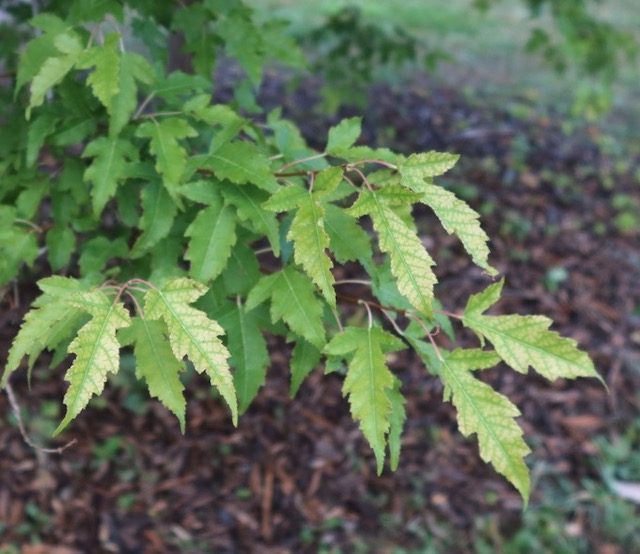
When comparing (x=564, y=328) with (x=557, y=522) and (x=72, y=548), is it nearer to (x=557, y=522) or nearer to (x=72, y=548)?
(x=557, y=522)

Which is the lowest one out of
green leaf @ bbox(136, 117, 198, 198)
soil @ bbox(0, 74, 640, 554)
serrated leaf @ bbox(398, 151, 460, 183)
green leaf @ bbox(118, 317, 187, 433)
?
soil @ bbox(0, 74, 640, 554)

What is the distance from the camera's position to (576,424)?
3629 millimetres

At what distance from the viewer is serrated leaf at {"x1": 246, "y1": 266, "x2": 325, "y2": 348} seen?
1.42 m

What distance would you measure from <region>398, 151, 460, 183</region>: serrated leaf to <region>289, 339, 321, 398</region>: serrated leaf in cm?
46

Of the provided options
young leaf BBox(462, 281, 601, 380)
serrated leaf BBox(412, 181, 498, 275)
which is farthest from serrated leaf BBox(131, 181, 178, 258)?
young leaf BBox(462, 281, 601, 380)

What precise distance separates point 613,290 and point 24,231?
12.3 ft

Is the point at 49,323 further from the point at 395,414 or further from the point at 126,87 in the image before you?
the point at 395,414

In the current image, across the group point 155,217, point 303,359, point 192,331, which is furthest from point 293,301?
point 155,217

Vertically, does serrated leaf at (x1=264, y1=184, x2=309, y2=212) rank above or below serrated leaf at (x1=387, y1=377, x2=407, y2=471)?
above

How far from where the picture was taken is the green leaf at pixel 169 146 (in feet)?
4.88

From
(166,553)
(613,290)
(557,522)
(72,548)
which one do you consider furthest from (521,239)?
(72,548)

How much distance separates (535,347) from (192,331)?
26.4 inches

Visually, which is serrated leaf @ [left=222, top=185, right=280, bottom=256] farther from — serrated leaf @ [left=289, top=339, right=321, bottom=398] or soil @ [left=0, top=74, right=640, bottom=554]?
soil @ [left=0, top=74, right=640, bottom=554]

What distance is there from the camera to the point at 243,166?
1.45 metres
